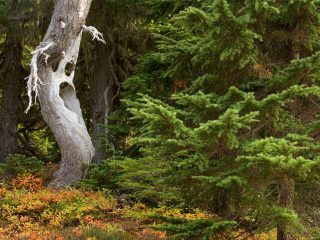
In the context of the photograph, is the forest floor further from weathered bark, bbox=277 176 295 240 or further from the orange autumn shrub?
weathered bark, bbox=277 176 295 240

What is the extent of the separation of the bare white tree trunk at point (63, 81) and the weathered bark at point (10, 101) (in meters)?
3.63

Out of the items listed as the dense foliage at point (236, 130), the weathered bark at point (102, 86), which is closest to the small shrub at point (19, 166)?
the weathered bark at point (102, 86)

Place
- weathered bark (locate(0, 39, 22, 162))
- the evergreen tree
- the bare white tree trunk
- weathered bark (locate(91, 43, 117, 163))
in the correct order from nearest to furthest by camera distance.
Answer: the evergreen tree, the bare white tree trunk, weathered bark (locate(91, 43, 117, 163)), weathered bark (locate(0, 39, 22, 162))

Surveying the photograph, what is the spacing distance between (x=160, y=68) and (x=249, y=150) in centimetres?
603

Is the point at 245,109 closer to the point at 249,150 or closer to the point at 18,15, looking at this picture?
the point at 249,150

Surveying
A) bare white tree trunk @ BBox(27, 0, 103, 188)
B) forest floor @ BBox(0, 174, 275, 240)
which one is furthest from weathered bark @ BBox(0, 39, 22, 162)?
forest floor @ BBox(0, 174, 275, 240)

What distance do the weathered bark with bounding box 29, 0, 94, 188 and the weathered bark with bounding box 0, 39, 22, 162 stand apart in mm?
3748

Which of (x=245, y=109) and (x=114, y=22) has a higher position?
(x=114, y=22)

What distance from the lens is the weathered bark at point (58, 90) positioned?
426 inches

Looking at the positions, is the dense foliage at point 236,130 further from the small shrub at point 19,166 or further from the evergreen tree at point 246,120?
the small shrub at point 19,166

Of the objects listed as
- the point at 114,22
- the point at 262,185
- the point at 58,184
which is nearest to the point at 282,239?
the point at 262,185

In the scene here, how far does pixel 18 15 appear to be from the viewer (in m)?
12.6

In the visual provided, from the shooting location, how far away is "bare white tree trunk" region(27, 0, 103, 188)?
10.8 m

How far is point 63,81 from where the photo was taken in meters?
11.5
